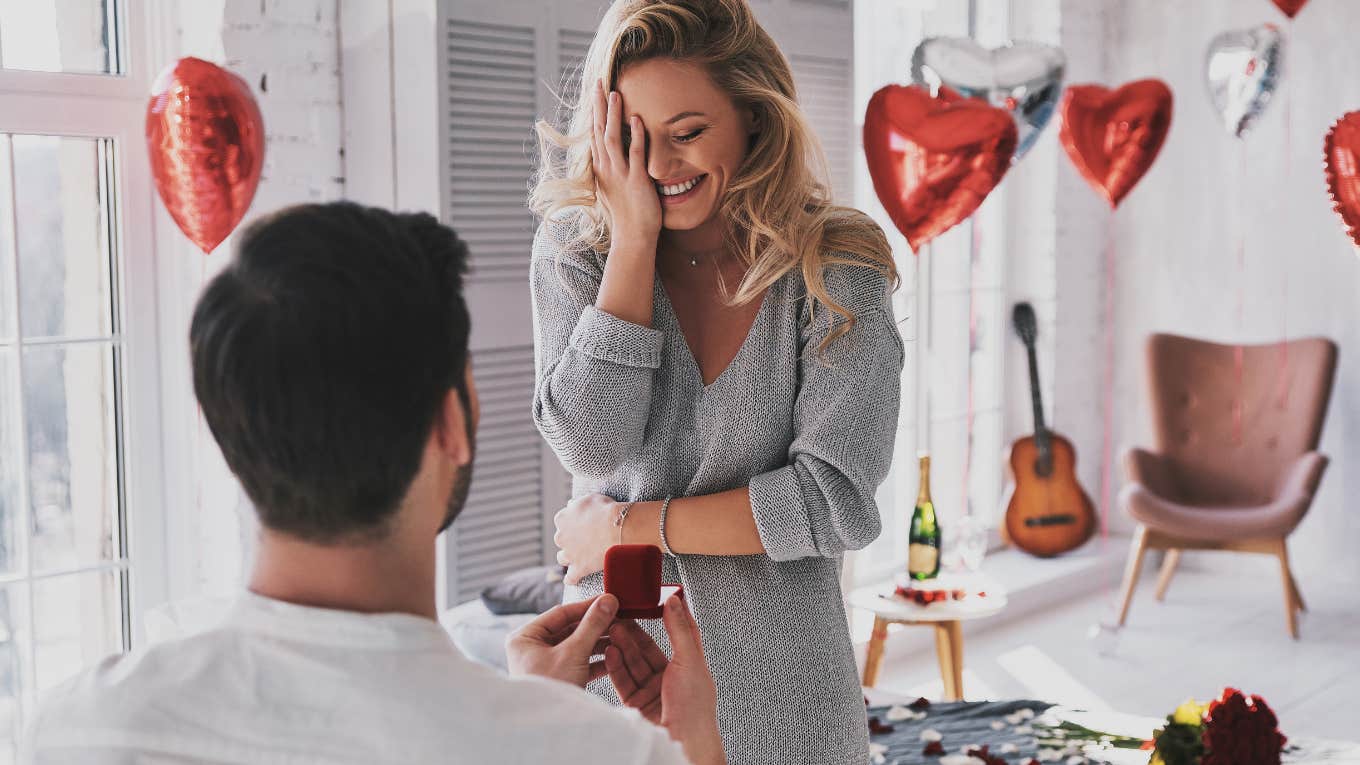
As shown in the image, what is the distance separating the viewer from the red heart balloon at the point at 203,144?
2.51 meters

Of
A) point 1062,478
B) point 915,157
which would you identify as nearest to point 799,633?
point 915,157

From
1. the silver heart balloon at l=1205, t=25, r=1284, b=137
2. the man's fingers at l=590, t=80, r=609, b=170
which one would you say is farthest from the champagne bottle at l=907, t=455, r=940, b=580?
the man's fingers at l=590, t=80, r=609, b=170

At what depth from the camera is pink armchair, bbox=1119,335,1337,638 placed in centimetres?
466

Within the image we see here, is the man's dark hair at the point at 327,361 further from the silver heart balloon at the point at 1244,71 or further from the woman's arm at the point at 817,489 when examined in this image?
the silver heart balloon at the point at 1244,71

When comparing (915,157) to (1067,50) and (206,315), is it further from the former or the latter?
(1067,50)

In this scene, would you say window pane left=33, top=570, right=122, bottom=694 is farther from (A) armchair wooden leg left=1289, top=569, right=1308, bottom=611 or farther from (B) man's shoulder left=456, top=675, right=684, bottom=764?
(A) armchair wooden leg left=1289, top=569, right=1308, bottom=611

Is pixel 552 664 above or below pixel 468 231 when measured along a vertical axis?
below

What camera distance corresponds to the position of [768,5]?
372 cm

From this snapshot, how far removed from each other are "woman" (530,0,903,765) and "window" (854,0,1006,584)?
3.01 meters

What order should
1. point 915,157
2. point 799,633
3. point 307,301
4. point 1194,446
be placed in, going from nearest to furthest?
point 307,301
point 799,633
point 915,157
point 1194,446

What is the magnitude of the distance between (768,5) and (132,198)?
5.77 feet

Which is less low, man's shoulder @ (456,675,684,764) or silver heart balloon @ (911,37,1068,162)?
silver heart balloon @ (911,37,1068,162)

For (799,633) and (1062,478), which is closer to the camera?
(799,633)

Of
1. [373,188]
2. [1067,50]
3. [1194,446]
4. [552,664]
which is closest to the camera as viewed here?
[552,664]
